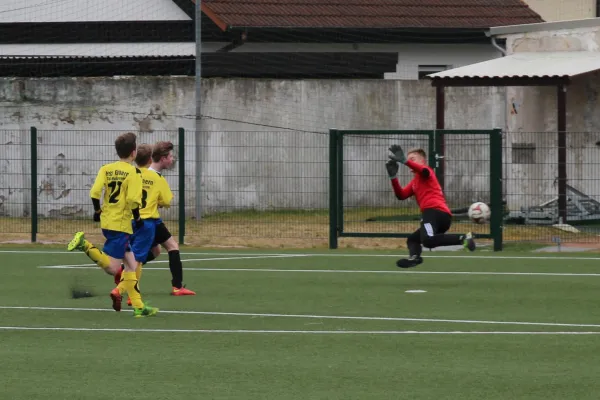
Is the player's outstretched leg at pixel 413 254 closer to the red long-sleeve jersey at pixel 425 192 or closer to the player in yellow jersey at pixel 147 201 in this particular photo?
the red long-sleeve jersey at pixel 425 192

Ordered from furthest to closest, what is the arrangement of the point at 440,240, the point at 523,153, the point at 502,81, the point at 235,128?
the point at 235,128 < the point at 502,81 < the point at 523,153 < the point at 440,240

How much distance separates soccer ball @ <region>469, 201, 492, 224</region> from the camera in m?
20.6

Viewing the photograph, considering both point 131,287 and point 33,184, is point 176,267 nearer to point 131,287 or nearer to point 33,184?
point 131,287

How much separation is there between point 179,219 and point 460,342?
11.4 meters

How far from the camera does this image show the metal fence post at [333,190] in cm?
2108

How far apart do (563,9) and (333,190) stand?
19556 mm

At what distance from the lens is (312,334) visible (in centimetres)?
1121

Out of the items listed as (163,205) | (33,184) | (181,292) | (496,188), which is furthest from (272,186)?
(163,205)

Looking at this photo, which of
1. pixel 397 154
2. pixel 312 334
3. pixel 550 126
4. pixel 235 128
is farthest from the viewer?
pixel 235 128

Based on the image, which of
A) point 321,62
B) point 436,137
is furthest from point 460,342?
point 321,62

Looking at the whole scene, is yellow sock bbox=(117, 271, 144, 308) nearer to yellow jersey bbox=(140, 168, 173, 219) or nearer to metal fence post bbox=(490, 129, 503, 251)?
yellow jersey bbox=(140, 168, 173, 219)

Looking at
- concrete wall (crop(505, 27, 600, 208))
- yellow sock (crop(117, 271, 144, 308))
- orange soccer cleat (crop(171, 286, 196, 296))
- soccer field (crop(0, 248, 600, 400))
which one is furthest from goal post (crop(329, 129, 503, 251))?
yellow sock (crop(117, 271, 144, 308))

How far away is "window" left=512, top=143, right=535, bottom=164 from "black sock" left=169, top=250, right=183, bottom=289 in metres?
10.3

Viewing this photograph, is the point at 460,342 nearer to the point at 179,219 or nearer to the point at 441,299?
the point at 441,299
